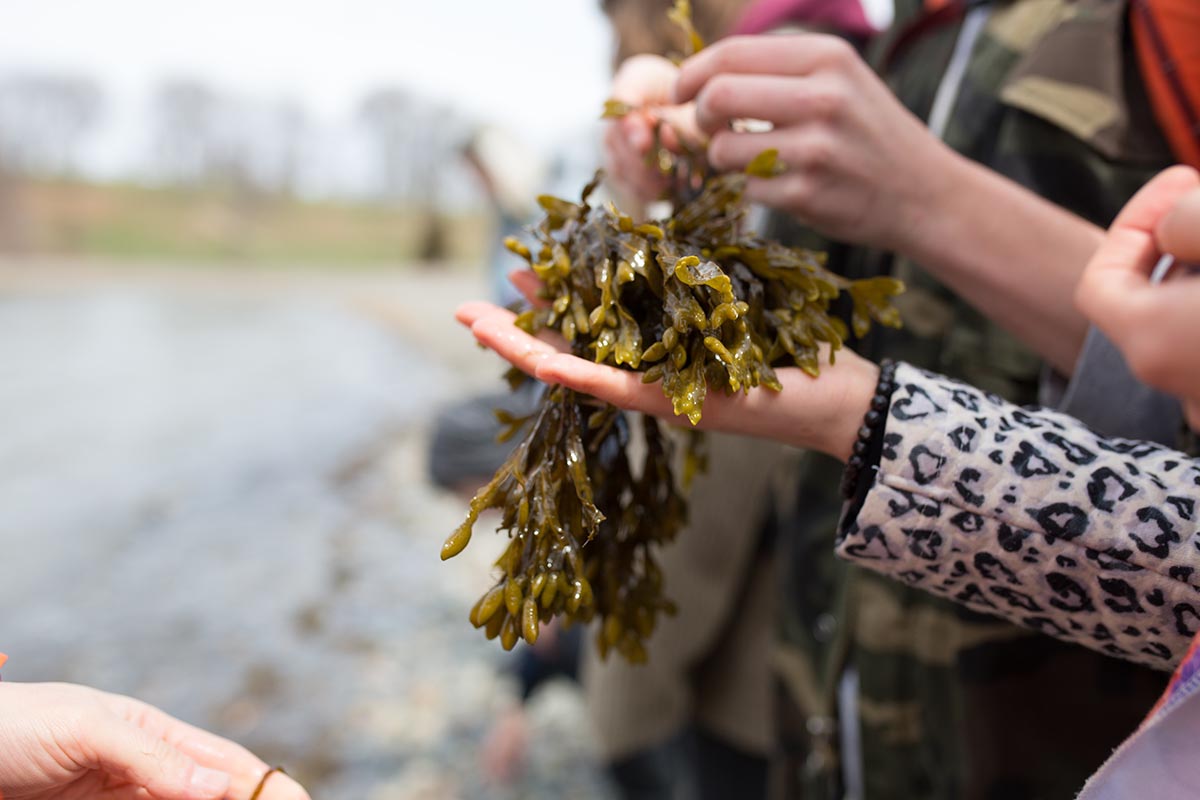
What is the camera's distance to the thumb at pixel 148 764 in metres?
0.92

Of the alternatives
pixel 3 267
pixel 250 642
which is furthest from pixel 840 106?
pixel 3 267

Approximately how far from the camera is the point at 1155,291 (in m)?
0.92

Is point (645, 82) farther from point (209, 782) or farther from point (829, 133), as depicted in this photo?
point (209, 782)

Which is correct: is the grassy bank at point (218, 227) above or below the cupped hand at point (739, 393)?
below

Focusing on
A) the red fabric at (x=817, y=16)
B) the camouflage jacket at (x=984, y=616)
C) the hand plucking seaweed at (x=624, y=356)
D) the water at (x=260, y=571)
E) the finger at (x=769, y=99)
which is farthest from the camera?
the water at (x=260, y=571)

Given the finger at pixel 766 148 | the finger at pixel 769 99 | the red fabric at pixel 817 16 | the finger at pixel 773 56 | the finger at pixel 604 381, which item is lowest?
the finger at pixel 604 381

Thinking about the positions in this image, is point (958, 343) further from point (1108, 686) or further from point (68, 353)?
point (68, 353)

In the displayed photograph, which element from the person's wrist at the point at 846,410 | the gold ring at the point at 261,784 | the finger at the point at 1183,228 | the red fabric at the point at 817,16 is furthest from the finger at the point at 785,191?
the gold ring at the point at 261,784

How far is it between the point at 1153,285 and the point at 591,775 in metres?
4.11

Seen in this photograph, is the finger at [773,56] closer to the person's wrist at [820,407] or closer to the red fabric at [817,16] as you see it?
the person's wrist at [820,407]

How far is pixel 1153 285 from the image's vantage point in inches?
37.8

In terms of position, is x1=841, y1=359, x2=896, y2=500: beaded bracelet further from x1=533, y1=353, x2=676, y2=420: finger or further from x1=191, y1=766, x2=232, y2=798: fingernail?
x1=191, y1=766, x2=232, y2=798: fingernail

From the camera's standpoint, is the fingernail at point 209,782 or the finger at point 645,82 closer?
the fingernail at point 209,782

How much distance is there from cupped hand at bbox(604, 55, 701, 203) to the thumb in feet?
4.16
